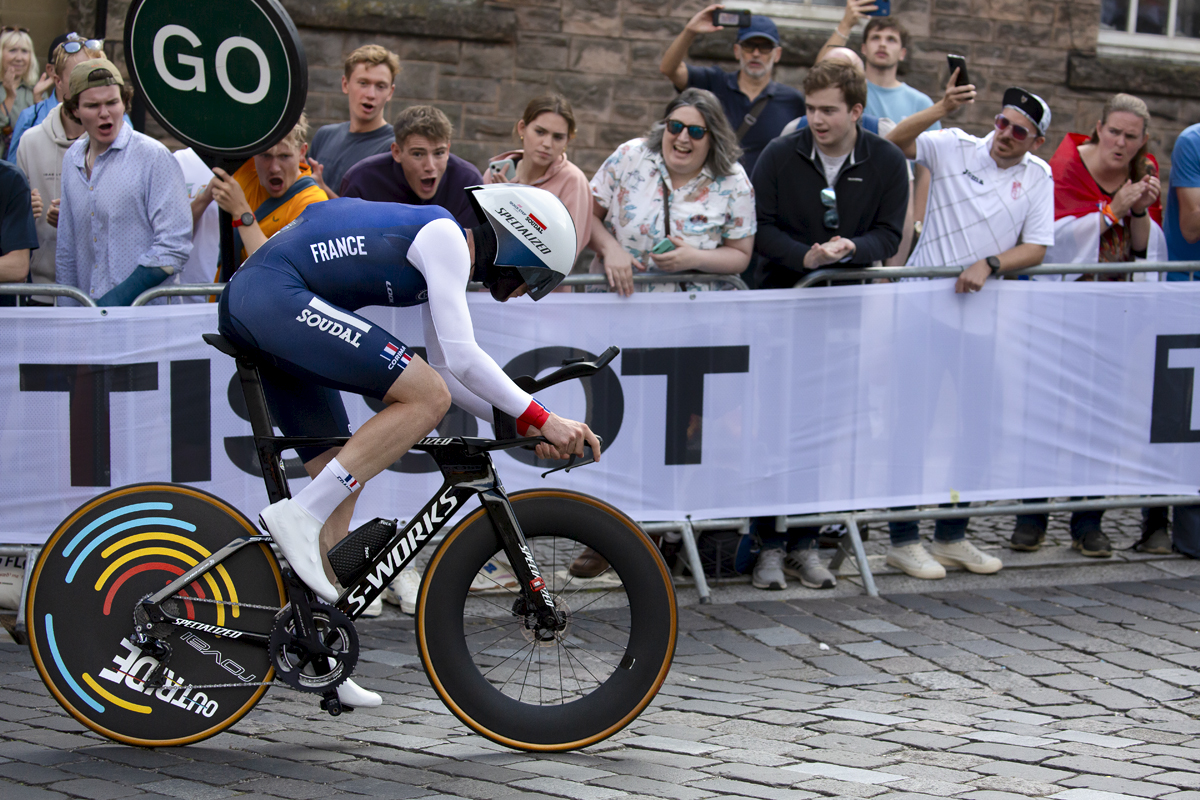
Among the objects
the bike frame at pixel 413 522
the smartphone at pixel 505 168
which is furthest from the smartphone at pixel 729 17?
the bike frame at pixel 413 522

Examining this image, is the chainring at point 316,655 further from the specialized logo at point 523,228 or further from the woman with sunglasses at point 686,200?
the woman with sunglasses at point 686,200

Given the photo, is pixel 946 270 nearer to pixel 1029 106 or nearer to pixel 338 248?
pixel 1029 106

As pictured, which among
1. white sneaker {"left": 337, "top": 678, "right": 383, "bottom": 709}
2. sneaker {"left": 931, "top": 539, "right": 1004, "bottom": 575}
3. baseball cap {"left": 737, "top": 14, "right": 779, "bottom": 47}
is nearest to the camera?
white sneaker {"left": 337, "top": 678, "right": 383, "bottom": 709}

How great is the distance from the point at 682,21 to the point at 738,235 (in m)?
5.86

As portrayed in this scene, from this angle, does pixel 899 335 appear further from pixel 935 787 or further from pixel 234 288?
pixel 234 288

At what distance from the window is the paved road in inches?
338

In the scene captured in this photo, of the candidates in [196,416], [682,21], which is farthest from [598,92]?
[196,416]

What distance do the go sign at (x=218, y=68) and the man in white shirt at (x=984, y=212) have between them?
346 cm

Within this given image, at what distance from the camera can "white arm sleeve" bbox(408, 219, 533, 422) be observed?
400cm

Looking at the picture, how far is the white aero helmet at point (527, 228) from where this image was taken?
4.04 metres

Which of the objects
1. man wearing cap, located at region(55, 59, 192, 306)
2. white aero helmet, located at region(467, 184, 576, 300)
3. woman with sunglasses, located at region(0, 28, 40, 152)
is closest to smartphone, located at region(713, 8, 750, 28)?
man wearing cap, located at region(55, 59, 192, 306)

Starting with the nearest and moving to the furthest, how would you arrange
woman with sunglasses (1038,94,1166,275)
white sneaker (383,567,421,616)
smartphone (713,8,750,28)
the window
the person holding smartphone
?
white sneaker (383,567,421,616) → the person holding smartphone → woman with sunglasses (1038,94,1166,275) → smartphone (713,8,750,28) → the window

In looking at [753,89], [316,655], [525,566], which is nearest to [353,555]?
[316,655]

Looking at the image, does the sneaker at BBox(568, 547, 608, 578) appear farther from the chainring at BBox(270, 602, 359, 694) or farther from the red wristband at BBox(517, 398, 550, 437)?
the chainring at BBox(270, 602, 359, 694)
